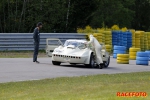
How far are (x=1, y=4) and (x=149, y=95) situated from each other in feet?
90.7

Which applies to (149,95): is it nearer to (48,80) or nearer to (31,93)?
(31,93)

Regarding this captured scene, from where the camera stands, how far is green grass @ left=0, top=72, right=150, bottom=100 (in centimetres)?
1296

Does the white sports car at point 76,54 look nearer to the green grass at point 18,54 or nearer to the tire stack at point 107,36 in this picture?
the green grass at point 18,54

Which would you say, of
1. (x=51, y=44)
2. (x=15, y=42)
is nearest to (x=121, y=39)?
(x=51, y=44)

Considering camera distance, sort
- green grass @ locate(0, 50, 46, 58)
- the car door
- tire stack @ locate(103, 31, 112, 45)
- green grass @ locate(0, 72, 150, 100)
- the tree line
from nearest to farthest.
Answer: green grass @ locate(0, 72, 150, 100) < the car door < green grass @ locate(0, 50, 46, 58) < tire stack @ locate(103, 31, 112, 45) < the tree line

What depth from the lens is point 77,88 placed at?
14.9 metres

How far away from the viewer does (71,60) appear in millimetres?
22594

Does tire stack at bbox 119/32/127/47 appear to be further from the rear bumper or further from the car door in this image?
the rear bumper

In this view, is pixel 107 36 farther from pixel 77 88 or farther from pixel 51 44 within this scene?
Answer: pixel 77 88

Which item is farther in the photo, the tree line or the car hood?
the tree line

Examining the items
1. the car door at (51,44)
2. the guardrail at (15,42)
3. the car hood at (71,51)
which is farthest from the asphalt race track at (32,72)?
the guardrail at (15,42)

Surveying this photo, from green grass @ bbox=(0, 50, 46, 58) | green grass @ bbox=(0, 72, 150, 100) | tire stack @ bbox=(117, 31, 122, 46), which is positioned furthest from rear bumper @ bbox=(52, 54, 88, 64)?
tire stack @ bbox=(117, 31, 122, 46)

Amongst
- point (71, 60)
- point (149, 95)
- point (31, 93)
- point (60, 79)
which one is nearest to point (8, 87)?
point (31, 93)

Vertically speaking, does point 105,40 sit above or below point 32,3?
below
